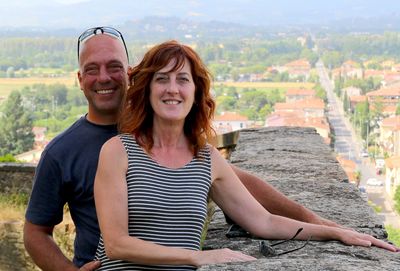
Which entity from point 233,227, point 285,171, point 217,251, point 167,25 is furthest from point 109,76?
point 167,25

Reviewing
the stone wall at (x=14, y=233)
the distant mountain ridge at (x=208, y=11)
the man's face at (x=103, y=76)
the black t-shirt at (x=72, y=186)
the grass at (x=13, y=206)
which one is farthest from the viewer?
the distant mountain ridge at (x=208, y=11)

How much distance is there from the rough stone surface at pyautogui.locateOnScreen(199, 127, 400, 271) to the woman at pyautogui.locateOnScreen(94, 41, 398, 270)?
3.1 inches

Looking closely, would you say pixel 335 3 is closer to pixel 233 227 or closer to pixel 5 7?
pixel 5 7

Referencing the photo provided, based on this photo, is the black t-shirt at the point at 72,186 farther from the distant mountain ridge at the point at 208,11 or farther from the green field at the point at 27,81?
the distant mountain ridge at the point at 208,11

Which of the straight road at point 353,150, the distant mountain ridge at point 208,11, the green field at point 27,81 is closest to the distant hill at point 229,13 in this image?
the distant mountain ridge at point 208,11

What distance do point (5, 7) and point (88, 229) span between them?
185m

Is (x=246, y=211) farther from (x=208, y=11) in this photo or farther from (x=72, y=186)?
(x=208, y=11)

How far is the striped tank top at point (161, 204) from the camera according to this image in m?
1.81

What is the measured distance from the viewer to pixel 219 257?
1.71m

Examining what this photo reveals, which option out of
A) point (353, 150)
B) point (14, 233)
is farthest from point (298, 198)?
point (353, 150)

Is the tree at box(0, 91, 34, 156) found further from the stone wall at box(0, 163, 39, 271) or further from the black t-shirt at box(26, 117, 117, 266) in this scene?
the black t-shirt at box(26, 117, 117, 266)

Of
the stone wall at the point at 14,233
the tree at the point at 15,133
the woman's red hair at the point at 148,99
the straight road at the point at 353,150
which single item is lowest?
the straight road at the point at 353,150

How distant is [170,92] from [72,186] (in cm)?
38

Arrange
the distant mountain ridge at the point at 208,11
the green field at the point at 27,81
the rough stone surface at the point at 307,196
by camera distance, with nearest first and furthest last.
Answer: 1. the rough stone surface at the point at 307,196
2. the green field at the point at 27,81
3. the distant mountain ridge at the point at 208,11
